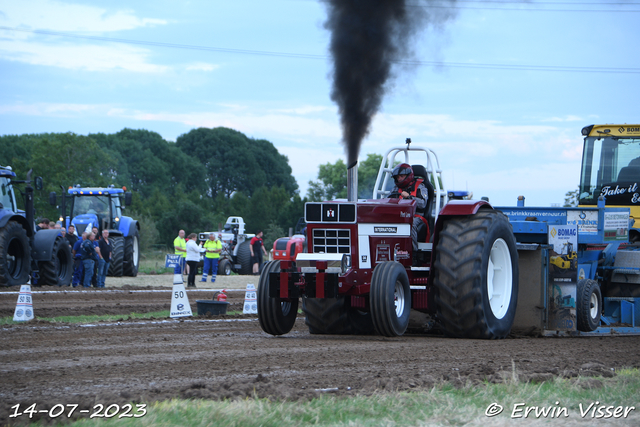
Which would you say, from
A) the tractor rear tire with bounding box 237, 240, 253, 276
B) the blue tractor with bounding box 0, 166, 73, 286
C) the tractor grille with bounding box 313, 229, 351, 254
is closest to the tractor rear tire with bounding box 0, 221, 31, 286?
the blue tractor with bounding box 0, 166, 73, 286

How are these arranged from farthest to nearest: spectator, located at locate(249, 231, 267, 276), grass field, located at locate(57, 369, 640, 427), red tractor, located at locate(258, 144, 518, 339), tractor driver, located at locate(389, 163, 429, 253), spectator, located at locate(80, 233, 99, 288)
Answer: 1. spectator, located at locate(249, 231, 267, 276)
2. spectator, located at locate(80, 233, 99, 288)
3. tractor driver, located at locate(389, 163, 429, 253)
4. red tractor, located at locate(258, 144, 518, 339)
5. grass field, located at locate(57, 369, 640, 427)

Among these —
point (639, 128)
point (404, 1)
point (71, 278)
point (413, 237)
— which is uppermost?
point (404, 1)

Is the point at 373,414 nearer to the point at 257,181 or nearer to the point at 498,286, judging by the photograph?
the point at 498,286

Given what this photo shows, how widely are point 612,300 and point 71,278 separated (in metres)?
14.6

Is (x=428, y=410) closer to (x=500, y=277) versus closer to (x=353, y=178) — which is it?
(x=353, y=178)

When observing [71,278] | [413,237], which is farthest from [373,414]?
[71,278]

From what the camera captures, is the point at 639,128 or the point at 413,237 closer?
the point at 413,237

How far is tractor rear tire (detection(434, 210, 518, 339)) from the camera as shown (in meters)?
8.53

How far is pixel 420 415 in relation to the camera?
450 cm

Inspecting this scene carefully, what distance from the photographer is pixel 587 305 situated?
1027 cm

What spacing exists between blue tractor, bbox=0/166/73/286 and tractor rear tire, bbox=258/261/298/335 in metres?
9.96

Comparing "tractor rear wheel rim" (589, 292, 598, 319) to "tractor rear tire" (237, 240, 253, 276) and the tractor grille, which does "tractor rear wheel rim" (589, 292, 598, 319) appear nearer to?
the tractor grille

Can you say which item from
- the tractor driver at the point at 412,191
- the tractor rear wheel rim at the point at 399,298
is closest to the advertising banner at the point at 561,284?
the tractor driver at the point at 412,191
